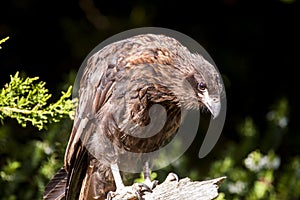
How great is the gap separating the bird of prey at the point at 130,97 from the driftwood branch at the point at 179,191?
14cm

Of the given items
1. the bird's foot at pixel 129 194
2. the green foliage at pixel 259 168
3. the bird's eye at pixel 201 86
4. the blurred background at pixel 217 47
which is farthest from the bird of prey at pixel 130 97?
the blurred background at pixel 217 47

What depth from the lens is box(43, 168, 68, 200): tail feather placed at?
13.2ft

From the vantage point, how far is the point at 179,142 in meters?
4.67

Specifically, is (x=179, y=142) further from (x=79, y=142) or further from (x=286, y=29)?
(x=286, y=29)

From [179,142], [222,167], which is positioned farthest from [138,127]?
[222,167]

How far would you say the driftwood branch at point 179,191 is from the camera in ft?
11.5

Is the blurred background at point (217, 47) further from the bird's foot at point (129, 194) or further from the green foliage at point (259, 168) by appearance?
the bird's foot at point (129, 194)

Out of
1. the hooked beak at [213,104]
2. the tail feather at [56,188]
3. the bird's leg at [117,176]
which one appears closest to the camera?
the hooked beak at [213,104]

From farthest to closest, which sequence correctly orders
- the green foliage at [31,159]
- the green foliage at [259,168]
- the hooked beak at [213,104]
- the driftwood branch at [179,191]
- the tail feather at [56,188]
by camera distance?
the green foliage at [259,168], the green foliage at [31,159], the tail feather at [56,188], the hooked beak at [213,104], the driftwood branch at [179,191]

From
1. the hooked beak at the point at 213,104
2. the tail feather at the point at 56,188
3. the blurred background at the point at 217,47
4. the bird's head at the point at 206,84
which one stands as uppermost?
the blurred background at the point at 217,47

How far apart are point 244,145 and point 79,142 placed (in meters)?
1.75

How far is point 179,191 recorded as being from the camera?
11.8 ft

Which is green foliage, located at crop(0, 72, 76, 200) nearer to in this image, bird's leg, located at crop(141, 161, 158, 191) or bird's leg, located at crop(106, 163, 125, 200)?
bird's leg, located at crop(106, 163, 125, 200)

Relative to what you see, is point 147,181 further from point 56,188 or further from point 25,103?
point 25,103
